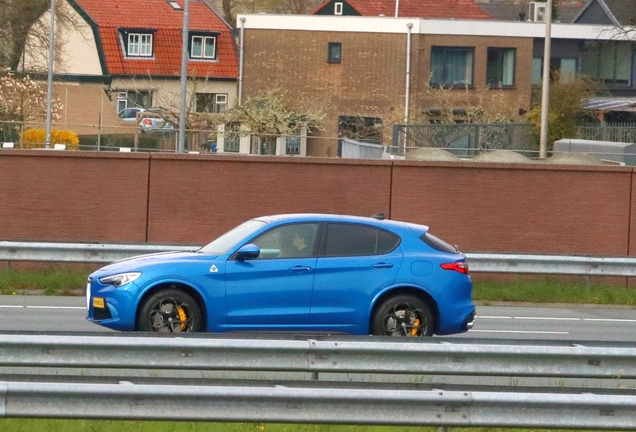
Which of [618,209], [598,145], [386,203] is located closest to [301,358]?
[386,203]

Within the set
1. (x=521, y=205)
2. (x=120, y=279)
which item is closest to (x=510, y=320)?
(x=521, y=205)

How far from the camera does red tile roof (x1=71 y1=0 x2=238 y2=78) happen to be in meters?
60.0

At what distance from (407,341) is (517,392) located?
1.20 meters

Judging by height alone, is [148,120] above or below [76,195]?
above

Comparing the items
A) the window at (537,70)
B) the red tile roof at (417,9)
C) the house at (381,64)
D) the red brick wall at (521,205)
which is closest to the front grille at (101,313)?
the red brick wall at (521,205)

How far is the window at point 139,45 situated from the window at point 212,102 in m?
4.28

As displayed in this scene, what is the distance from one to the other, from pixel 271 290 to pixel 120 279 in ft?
5.07

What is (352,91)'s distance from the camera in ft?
174

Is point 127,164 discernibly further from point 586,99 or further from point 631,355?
point 586,99

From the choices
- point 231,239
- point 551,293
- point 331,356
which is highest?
point 231,239

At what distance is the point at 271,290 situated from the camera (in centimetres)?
1086

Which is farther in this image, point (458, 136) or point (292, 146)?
point (292, 146)

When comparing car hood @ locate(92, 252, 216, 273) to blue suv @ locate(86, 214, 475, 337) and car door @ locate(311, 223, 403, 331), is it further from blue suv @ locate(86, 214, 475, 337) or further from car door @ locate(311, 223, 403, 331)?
car door @ locate(311, 223, 403, 331)

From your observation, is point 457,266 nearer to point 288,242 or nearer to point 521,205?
point 288,242
